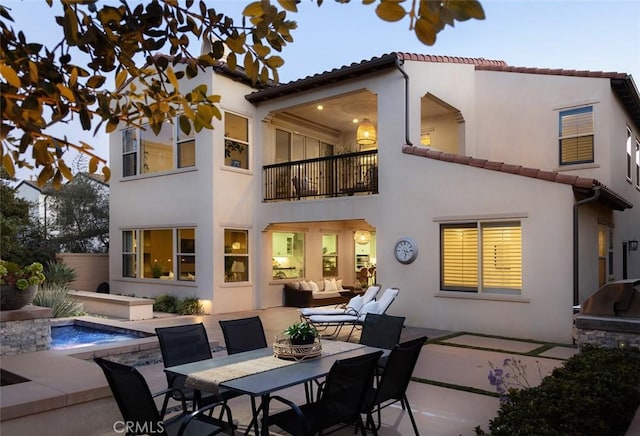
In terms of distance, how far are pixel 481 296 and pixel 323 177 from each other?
5.58m

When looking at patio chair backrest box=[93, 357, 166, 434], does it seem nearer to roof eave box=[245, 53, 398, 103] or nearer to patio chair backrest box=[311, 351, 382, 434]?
patio chair backrest box=[311, 351, 382, 434]

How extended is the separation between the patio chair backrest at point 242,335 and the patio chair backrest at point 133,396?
1.69m

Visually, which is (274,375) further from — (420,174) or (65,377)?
(420,174)

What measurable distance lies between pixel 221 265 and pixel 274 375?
9.65m

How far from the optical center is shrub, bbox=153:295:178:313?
1359 cm

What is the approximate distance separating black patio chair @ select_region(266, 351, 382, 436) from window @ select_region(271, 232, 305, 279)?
10.9 metres

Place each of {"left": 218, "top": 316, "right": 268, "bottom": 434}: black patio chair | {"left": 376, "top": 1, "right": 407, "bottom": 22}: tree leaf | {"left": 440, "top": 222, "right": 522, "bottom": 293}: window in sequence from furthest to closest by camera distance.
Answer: {"left": 440, "top": 222, "right": 522, "bottom": 293}: window → {"left": 218, "top": 316, "right": 268, "bottom": 434}: black patio chair → {"left": 376, "top": 1, "right": 407, "bottom": 22}: tree leaf

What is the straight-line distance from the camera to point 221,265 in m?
13.5

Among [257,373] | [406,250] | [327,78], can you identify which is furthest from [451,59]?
[257,373]

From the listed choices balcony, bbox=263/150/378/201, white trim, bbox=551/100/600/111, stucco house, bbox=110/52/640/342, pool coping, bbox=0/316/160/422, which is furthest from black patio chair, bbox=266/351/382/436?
white trim, bbox=551/100/600/111

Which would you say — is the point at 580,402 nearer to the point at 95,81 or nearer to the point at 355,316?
the point at 95,81

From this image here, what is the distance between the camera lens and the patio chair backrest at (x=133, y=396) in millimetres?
3467

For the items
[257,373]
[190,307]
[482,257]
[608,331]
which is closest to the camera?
[257,373]

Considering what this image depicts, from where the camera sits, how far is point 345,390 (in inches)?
154
